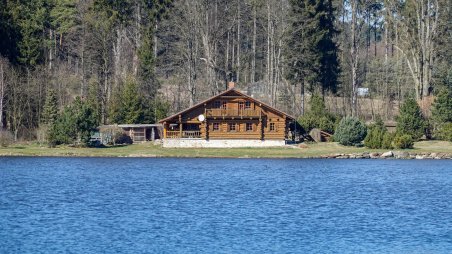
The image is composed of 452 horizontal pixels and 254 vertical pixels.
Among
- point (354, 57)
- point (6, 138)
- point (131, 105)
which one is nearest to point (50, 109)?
point (6, 138)

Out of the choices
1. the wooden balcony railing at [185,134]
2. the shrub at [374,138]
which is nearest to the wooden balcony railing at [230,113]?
the wooden balcony railing at [185,134]

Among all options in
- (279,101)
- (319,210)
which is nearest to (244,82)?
(279,101)

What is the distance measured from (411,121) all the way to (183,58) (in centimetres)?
3172

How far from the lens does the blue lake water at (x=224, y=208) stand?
3584 cm

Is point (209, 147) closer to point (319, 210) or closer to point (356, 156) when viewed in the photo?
point (356, 156)

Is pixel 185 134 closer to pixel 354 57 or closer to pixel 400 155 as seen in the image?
pixel 400 155

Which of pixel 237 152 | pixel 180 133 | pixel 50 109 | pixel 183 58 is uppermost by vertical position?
pixel 183 58

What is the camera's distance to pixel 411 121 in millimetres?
92125

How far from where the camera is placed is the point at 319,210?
46.8m

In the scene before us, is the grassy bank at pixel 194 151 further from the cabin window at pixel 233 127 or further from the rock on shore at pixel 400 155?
the cabin window at pixel 233 127

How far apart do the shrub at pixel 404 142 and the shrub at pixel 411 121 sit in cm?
368

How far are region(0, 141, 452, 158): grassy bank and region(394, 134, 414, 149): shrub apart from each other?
2.83 ft

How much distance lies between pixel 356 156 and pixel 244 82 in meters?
44.1

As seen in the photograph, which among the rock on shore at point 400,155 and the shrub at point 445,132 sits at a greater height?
the shrub at point 445,132
